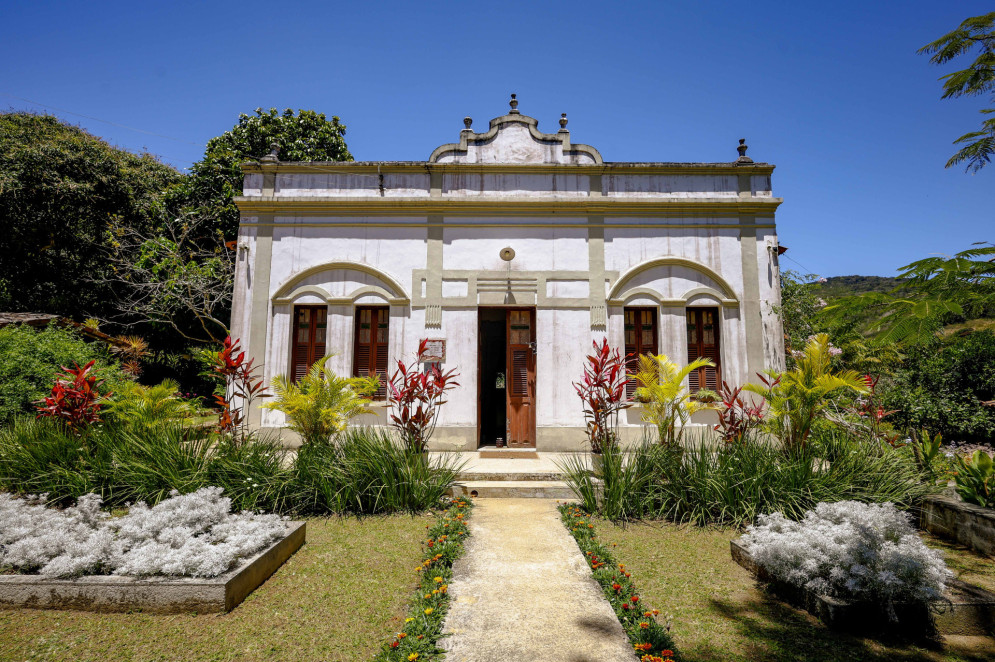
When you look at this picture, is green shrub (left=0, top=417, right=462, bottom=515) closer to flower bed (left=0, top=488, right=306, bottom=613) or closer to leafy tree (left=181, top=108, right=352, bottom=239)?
flower bed (left=0, top=488, right=306, bottom=613)

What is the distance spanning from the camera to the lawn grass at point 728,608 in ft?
10.2

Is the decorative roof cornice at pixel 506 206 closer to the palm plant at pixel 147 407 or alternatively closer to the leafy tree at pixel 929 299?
the palm plant at pixel 147 407

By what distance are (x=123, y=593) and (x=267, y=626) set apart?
44.8 inches

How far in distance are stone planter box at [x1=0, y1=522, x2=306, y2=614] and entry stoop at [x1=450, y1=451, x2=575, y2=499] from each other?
3169 mm

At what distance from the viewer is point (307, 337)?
9367 mm

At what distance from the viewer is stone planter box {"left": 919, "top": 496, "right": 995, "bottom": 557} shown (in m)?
4.69

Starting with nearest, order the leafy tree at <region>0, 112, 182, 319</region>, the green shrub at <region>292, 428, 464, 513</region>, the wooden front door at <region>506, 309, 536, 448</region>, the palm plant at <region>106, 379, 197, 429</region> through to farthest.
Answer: the green shrub at <region>292, 428, 464, 513</region> → the palm plant at <region>106, 379, 197, 429</region> → the wooden front door at <region>506, 309, 536, 448</region> → the leafy tree at <region>0, 112, 182, 319</region>

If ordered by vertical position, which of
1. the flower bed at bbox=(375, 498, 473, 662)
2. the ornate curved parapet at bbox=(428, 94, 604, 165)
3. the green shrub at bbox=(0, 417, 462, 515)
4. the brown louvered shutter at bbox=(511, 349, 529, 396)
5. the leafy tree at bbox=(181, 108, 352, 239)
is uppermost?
the leafy tree at bbox=(181, 108, 352, 239)

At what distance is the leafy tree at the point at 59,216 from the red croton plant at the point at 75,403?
425 inches

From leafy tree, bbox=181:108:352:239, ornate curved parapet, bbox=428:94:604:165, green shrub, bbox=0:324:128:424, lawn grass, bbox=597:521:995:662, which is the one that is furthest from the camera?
leafy tree, bbox=181:108:352:239

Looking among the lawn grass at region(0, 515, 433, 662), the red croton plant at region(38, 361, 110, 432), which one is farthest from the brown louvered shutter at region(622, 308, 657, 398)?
the red croton plant at region(38, 361, 110, 432)

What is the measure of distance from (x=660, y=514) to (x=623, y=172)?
6.56 m

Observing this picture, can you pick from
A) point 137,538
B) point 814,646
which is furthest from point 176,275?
point 814,646

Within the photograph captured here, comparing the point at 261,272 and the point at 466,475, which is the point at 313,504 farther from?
the point at 261,272
